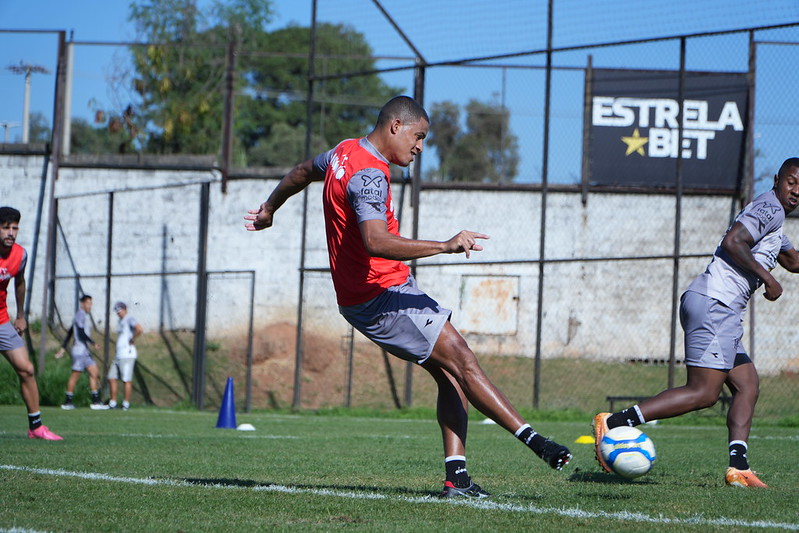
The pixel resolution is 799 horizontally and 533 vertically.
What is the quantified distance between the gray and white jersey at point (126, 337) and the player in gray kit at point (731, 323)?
14.8 metres

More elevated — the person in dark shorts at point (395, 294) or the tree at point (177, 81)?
the tree at point (177, 81)

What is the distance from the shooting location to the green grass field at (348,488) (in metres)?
4.34

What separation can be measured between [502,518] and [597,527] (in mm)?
457

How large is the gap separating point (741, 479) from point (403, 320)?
2.49 metres

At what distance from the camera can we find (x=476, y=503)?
4.91m

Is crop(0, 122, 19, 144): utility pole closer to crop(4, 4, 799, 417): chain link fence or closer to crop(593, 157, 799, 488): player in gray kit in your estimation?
crop(4, 4, 799, 417): chain link fence

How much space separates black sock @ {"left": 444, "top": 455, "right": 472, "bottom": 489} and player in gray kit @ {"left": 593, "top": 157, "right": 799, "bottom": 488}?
1.12 m

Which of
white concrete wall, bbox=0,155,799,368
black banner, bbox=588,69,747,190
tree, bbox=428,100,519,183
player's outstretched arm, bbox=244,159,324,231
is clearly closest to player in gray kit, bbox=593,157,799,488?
player's outstretched arm, bbox=244,159,324,231

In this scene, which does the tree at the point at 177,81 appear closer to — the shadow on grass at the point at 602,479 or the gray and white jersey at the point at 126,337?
the gray and white jersey at the point at 126,337

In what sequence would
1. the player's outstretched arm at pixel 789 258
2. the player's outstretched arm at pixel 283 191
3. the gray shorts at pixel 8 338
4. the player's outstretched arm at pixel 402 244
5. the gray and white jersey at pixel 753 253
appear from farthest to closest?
the gray shorts at pixel 8 338
the player's outstretched arm at pixel 789 258
the gray and white jersey at pixel 753 253
the player's outstretched arm at pixel 283 191
the player's outstretched arm at pixel 402 244

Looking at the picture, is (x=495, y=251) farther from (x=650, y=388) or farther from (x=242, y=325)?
(x=242, y=325)

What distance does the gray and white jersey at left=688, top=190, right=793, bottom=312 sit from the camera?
6.39 metres

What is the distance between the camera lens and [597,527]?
165 inches

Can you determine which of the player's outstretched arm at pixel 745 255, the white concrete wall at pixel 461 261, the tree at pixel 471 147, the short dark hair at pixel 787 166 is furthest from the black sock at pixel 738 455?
the tree at pixel 471 147
